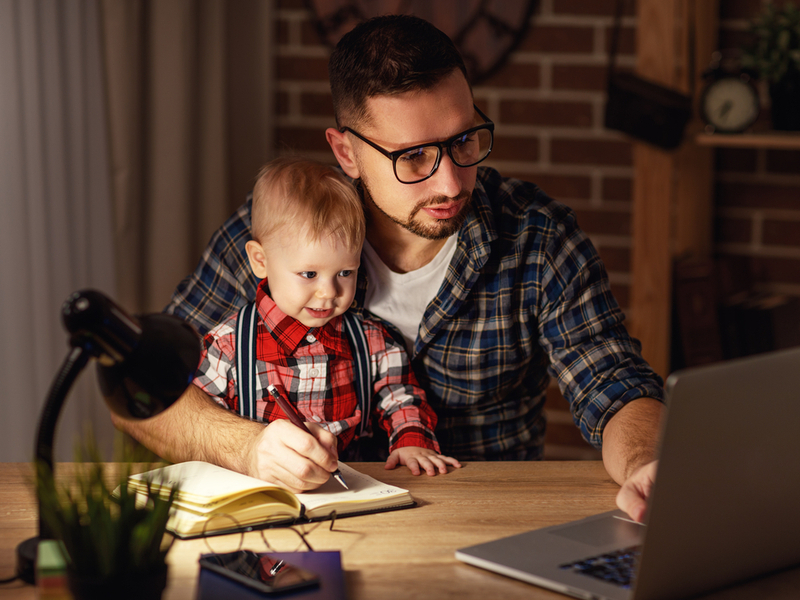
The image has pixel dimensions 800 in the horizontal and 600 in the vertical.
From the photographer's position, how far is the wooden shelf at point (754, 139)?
2035 millimetres

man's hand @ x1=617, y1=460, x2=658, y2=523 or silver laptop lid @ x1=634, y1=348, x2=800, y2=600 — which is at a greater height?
silver laptop lid @ x1=634, y1=348, x2=800, y2=600

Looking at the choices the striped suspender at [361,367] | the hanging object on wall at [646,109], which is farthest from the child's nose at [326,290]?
the hanging object on wall at [646,109]

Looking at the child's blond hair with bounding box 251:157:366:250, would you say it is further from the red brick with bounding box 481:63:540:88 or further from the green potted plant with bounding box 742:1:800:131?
the green potted plant with bounding box 742:1:800:131

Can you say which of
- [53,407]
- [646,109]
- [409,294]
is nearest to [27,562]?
[53,407]

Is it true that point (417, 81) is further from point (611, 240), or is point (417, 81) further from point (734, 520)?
point (611, 240)

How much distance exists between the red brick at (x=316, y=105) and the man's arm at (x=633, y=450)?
1.56 metres

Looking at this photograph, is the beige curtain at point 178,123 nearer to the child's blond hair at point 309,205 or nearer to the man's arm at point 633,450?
the child's blond hair at point 309,205

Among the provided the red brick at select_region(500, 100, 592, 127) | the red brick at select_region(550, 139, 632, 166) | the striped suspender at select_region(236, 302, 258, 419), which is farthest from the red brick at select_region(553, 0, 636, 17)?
the striped suspender at select_region(236, 302, 258, 419)

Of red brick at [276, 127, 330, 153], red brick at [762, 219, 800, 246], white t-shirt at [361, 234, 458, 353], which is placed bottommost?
white t-shirt at [361, 234, 458, 353]

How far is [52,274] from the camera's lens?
1778 millimetres

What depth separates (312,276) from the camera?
1.33 metres

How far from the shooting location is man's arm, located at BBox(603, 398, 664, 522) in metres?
0.98

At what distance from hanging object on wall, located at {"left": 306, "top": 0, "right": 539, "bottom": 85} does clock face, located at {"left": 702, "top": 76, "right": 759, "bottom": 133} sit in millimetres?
568

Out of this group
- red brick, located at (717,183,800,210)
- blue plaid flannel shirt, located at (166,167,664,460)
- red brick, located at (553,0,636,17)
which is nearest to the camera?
blue plaid flannel shirt, located at (166,167,664,460)
